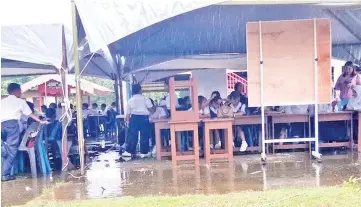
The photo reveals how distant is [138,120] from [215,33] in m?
2.90

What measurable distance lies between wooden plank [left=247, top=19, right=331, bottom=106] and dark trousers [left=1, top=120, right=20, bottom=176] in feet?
13.2

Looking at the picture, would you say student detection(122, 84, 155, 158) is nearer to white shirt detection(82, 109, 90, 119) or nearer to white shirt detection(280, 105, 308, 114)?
white shirt detection(280, 105, 308, 114)

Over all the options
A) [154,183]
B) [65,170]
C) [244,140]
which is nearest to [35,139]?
[65,170]

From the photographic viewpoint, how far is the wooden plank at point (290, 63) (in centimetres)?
795

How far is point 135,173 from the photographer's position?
24.9 ft

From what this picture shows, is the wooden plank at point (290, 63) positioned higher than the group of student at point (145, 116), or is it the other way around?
the wooden plank at point (290, 63)

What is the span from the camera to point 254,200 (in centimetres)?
522

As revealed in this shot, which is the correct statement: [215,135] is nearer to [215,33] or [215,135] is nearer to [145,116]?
[145,116]

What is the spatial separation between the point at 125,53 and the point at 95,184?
20.7 ft

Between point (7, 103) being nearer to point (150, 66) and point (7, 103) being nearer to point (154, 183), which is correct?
point (154, 183)

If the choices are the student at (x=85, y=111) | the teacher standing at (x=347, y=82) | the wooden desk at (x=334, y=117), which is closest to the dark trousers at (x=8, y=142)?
the wooden desk at (x=334, y=117)

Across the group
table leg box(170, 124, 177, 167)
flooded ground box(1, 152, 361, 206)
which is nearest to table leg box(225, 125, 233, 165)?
flooded ground box(1, 152, 361, 206)

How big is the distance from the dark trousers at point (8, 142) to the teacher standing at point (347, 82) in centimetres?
629

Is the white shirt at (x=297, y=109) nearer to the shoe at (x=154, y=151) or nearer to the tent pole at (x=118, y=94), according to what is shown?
the shoe at (x=154, y=151)
